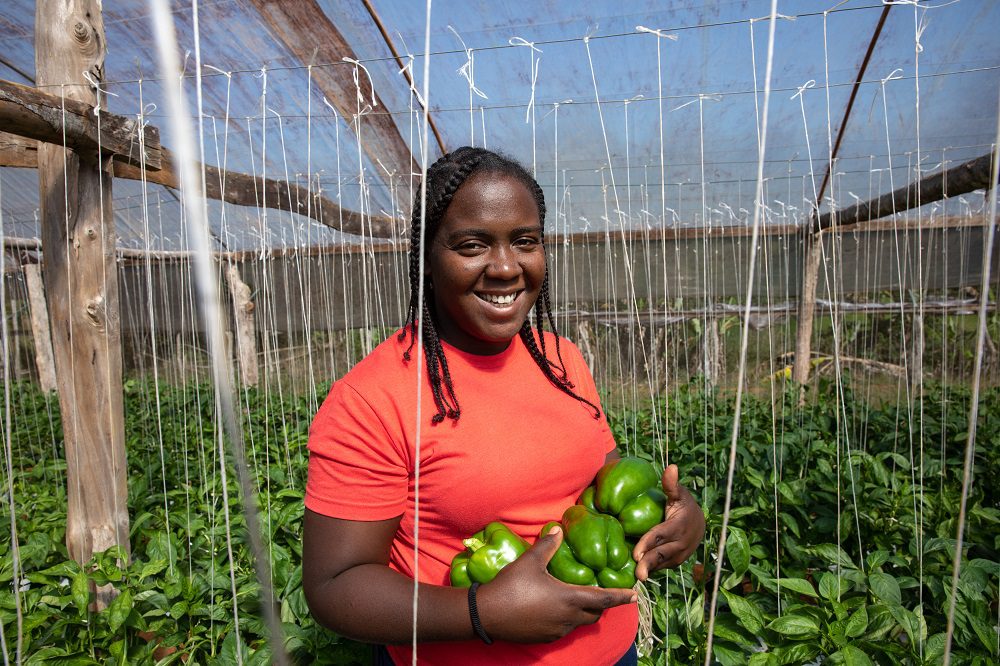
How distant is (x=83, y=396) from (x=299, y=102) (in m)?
2.22

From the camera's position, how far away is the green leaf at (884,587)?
1.41 metres

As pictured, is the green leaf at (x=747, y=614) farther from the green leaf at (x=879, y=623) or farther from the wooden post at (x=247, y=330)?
the wooden post at (x=247, y=330)

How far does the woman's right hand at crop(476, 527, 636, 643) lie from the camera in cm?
78

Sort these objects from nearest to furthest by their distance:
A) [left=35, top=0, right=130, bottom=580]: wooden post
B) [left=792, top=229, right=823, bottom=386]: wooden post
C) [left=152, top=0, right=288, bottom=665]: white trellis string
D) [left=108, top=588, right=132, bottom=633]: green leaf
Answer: [left=152, top=0, right=288, bottom=665]: white trellis string, [left=108, top=588, right=132, bottom=633]: green leaf, [left=35, top=0, right=130, bottom=580]: wooden post, [left=792, top=229, right=823, bottom=386]: wooden post

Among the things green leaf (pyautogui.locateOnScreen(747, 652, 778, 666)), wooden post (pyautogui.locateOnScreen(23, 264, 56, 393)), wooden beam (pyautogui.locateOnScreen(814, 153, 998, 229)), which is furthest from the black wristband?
wooden post (pyautogui.locateOnScreen(23, 264, 56, 393))

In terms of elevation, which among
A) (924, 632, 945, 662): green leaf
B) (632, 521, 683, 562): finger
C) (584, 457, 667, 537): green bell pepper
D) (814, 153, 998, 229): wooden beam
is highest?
(814, 153, 998, 229): wooden beam

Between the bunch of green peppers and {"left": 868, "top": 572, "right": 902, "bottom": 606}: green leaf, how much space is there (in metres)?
0.82

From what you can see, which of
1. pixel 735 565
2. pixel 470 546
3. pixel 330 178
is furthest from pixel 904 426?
pixel 330 178

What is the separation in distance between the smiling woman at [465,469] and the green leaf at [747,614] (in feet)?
1.30

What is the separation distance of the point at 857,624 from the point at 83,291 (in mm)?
2329

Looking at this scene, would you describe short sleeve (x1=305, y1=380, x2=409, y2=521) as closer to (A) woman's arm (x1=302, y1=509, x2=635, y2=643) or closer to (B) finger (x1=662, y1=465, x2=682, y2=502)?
(A) woman's arm (x1=302, y1=509, x2=635, y2=643)

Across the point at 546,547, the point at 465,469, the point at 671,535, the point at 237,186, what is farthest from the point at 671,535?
the point at 237,186

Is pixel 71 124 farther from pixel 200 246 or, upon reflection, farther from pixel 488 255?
pixel 200 246

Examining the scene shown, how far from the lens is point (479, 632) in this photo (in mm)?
782
